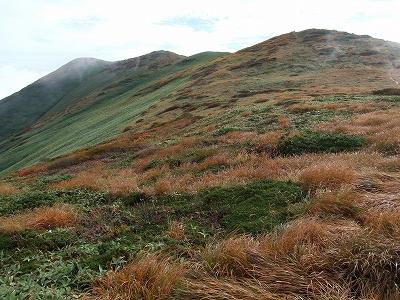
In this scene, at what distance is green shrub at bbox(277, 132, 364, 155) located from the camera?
1736 centimetres

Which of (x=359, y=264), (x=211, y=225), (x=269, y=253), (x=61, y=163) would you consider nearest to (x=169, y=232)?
(x=211, y=225)

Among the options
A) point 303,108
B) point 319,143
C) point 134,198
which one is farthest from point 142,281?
point 303,108

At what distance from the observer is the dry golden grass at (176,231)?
8703mm

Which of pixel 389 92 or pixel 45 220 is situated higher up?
pixel 45 220

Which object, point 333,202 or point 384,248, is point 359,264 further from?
point 333,202

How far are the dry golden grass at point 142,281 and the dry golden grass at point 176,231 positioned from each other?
1.89m

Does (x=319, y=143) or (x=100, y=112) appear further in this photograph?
(x=100, y=112)

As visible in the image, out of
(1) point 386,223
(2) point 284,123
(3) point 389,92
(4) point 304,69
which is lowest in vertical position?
(3) point 389,92

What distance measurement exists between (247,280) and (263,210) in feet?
13.6

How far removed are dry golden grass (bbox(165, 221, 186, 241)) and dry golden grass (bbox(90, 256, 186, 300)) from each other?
189 cm

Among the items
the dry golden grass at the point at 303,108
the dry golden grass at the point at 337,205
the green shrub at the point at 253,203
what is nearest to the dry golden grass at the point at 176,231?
the green shrub at the point at 253,203

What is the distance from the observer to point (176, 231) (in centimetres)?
896

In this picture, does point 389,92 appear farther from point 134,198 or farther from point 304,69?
point 134,198

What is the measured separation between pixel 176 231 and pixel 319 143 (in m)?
10.8
